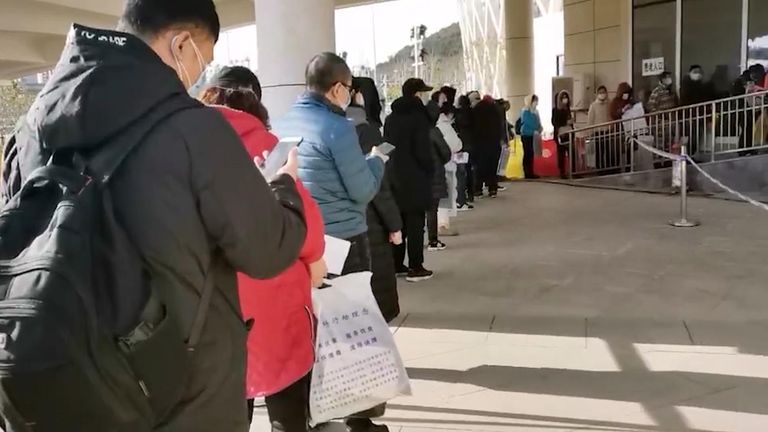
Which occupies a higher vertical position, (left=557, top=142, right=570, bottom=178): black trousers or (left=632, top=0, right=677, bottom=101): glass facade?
(left=632, top=0, right=677, bottom=101): glass facade

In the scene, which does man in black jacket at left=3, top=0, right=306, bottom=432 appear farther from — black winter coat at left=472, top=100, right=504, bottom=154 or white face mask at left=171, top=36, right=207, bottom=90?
black winter coat at left=472, top=100, right=504, bottom=154

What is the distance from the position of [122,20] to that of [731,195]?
38.5 feet

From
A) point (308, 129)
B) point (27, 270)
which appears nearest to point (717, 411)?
point (308, 129)

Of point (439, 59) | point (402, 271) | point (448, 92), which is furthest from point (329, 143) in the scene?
point (439, 59)

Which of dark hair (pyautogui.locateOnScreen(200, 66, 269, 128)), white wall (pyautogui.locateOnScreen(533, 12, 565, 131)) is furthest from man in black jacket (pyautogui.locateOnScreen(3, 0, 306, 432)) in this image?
white wall (pyautogui.locateOnScreen(533, 12, 565, 131))

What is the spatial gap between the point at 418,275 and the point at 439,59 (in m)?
37.7

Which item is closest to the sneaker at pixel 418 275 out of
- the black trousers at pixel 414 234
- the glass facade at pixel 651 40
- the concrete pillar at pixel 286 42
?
the black trousers at pixel 414 234

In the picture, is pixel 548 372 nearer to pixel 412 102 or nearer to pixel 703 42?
pixel 412 102

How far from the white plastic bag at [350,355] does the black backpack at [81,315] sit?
136 cm

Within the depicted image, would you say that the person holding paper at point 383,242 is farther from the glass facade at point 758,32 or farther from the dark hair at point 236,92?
the glass facade at point 758,32

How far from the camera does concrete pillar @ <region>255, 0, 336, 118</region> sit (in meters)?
6.00

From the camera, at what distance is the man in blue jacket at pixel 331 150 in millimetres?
3598

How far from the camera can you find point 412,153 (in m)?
6.80

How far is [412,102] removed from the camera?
6.74m
